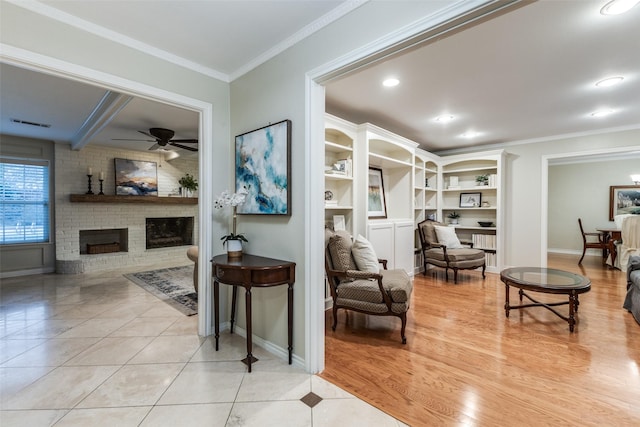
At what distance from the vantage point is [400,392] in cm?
187

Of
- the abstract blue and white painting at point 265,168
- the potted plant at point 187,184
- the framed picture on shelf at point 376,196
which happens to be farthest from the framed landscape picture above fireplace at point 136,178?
the framed picture on shelf at point 376,196

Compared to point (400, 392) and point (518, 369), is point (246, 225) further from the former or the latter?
point (518, 369)

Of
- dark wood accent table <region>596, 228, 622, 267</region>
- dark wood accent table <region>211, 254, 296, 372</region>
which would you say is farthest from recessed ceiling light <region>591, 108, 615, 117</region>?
dark wood accent table <region>211, 254, 296, 372</region>

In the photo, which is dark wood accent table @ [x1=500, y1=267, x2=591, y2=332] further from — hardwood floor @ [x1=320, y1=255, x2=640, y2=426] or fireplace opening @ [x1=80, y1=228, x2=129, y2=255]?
fireplace opening @ [x1=80, y1=228, x2=129, y2=255]

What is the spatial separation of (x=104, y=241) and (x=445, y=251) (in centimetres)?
693

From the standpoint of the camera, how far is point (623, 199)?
6.53 m

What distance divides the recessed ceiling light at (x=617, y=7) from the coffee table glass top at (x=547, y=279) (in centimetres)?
226

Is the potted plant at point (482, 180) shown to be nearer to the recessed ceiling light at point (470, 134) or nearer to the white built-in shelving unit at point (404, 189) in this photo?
the white built-in shelving unit at point (404, 189)

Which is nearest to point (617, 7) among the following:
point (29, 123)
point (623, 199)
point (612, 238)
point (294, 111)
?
point (294, 111)

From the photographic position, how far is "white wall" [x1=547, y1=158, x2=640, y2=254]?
6664mm

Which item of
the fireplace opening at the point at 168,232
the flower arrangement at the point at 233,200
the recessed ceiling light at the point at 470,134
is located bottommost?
the fireplace opening at the point at 168,232

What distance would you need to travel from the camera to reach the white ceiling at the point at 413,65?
1.90 m

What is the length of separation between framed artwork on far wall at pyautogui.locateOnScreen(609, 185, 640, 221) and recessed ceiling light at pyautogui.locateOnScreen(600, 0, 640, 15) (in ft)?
22.1

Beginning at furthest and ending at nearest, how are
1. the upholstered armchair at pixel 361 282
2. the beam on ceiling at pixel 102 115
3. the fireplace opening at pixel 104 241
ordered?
the fireplace opening at pixel 104 241 → the beam on ceiling at pixel 102 115 → the upholstered armchair at pixel 361 282
